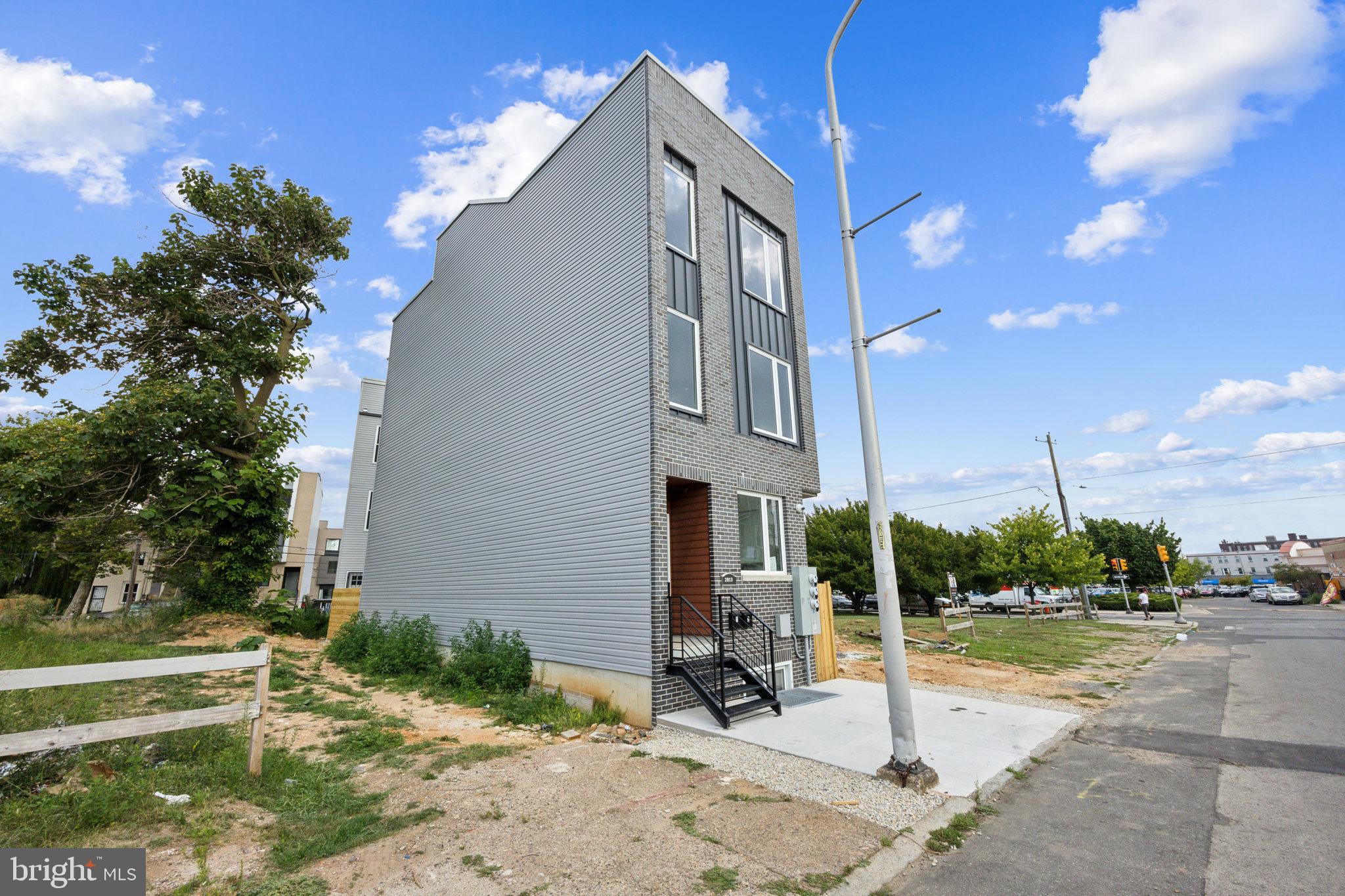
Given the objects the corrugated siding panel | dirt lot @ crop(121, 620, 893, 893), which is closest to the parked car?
the corrugated siding panel

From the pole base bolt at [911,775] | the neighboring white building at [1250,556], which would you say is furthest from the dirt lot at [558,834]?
the neighboring white building at [1250,556]

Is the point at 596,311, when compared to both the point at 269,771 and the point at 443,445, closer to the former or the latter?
the point at 443,445

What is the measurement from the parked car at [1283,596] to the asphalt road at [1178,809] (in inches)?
2165

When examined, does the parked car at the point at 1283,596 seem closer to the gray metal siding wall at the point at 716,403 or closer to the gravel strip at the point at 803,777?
the gray metal siding wall at the point at 716,403

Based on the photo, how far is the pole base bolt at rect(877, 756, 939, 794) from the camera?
5.50 metres

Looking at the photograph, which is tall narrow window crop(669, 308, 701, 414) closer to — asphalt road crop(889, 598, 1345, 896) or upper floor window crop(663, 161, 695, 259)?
upper floor window crop(663, 161, 695, 259)

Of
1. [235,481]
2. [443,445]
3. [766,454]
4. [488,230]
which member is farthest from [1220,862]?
[235,481]

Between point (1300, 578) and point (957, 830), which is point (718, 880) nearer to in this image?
point (957, 830)

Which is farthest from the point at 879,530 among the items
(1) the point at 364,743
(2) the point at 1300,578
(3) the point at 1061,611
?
(2) the point at 1300,578

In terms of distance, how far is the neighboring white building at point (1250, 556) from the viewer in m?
116

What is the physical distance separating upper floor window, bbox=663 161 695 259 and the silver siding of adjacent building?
1570cm

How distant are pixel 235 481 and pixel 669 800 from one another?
1901 cm

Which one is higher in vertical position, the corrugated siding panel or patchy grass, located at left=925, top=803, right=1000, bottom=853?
the corrugated siding panel

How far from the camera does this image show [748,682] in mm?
8852
